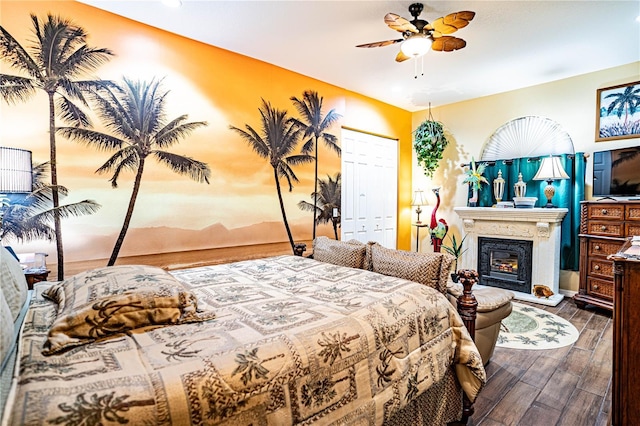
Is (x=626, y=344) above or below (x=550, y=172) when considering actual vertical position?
below

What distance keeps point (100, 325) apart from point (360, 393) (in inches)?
42.3

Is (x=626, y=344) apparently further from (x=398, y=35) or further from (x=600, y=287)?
(x=398, y=35)

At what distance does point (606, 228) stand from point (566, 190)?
0.78 metres

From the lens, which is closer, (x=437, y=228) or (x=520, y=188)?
(x=520, y=188)

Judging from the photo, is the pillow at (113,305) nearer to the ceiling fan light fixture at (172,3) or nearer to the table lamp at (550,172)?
the ceiling fan light fixture at (172,3)

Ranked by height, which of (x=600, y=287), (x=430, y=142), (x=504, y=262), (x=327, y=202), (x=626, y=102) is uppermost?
(x=626, y=102)

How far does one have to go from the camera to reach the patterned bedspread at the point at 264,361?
88cm

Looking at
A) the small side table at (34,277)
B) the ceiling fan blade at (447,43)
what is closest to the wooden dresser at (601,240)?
the ceiling fan blade at (447,43)

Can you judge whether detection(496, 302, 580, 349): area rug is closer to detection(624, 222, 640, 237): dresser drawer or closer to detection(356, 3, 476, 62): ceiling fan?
detection(624, 222, 640, 237): dresser drawer

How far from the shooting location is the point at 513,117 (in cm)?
476

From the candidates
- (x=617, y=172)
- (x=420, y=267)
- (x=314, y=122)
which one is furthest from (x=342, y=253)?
(x=617, y=172)

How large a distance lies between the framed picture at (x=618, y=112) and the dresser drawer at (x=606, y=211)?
988 mm

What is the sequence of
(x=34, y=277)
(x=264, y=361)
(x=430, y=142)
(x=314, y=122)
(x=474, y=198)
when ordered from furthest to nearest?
(x=430, y=142) < (x=474, y=198) < (x=314, y=122) < (x=34, y=277) < (x=264, y=361)

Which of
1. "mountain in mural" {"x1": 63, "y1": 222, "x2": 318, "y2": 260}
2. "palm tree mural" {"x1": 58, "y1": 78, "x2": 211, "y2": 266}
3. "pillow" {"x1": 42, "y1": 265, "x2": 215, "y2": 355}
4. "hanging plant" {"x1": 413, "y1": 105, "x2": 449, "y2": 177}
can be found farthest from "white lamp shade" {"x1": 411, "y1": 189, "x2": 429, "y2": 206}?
"pillow" {"x1": 42, "y1": 265, "x2": 215, "y2": 355}
